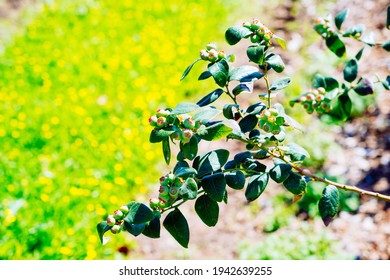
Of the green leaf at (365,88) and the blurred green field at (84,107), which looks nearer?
the green leaf at (365,88)

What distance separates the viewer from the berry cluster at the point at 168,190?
1.09 metres

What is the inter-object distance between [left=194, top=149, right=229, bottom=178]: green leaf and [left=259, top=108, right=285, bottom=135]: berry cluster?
11cm

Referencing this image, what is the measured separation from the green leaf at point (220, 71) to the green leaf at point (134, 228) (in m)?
0.39

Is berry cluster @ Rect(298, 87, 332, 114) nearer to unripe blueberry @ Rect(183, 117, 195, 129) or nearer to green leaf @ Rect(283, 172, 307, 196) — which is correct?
green leaf @ Rect(283, 172, 307, 196)

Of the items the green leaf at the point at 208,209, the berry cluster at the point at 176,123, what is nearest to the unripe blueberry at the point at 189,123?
the berry cluster at the point at 176,123

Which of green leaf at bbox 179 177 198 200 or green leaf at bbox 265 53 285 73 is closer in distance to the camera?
green leaf at bbox 179 177 198 200

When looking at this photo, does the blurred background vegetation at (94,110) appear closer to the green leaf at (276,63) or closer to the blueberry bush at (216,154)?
the blueberry bush at (216,154)

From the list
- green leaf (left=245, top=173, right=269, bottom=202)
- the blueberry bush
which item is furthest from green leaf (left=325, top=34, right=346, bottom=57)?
→ green leaf (left=245, top=173, right=269, bottom=202)

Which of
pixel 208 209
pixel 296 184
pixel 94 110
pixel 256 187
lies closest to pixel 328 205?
pixel 296 184

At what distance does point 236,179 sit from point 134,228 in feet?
0.90

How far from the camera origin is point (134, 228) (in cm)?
113

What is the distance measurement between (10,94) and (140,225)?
2462 millimetres

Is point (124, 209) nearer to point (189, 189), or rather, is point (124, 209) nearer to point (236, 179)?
point (189, 189)

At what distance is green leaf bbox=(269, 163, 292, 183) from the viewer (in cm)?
122
